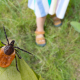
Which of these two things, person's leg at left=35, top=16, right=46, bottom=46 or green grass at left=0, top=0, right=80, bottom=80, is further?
person's leg at left=35, top=16, right=46, bottom=46

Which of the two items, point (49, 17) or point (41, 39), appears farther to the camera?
point (49, 17)

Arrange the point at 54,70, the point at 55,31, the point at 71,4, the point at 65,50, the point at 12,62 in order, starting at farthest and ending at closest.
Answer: the point at 71,4 < the point at 55,31 < the point at 65,50 < the point at 54,70 < the point at 12,62

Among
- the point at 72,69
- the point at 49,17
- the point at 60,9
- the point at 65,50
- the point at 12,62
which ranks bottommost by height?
the point at 72,69

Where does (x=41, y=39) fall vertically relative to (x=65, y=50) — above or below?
above

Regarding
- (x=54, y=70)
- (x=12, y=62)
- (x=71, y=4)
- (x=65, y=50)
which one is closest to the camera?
(x=12, y=62)

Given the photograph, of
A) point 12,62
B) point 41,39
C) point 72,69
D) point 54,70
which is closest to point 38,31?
point 41,39

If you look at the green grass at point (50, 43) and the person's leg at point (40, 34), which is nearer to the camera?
the green grass at point (50, 43)

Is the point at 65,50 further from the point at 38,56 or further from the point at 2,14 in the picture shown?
the point at 2,14
